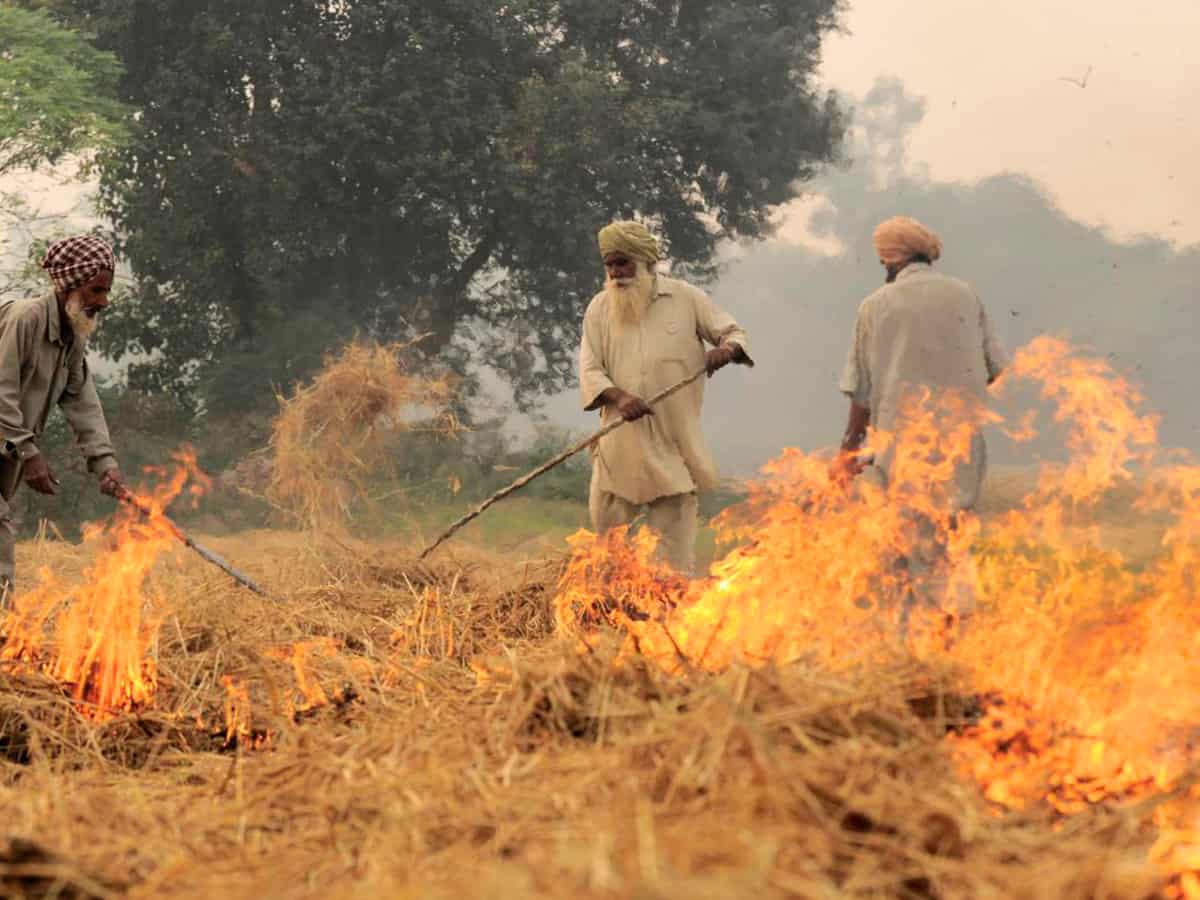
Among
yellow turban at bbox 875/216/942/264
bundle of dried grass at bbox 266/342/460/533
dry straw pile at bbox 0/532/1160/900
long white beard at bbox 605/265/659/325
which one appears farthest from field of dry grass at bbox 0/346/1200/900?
bundle of dried grass at bbox 266/342/460/533

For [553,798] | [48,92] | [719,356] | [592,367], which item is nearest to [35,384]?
[592,367]

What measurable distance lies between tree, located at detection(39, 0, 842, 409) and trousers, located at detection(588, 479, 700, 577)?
12.9m

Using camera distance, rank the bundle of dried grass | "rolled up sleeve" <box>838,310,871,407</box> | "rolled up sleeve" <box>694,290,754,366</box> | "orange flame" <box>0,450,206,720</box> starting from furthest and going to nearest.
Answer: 1. the bundle of dried grass
2. "rolled up sleeve" <box>694,290,754,366</box>
3. "rolled up sleeve" <box>838,310,871,407</box>
4. "orange flame" <box>0,450,206,720</box>

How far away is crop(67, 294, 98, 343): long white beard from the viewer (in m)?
6.08

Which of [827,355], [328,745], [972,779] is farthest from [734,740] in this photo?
[827,355]

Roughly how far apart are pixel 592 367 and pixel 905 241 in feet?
6.32

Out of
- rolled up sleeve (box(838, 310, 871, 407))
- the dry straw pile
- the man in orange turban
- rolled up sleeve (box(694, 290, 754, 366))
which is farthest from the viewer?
rolled up sleeve (box(694, 290, 754, 366))

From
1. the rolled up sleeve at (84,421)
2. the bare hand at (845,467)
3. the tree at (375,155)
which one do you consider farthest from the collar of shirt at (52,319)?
the tree at (375,155)

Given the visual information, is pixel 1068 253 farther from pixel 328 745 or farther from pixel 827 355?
pixel 328 745

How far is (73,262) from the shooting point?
606cm

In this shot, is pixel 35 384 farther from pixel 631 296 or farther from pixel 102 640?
pixel 631 296

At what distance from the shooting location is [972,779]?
3.03 m

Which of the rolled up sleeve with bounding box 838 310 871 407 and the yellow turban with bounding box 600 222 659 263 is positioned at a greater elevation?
the yellow turban with bounding box 600 222 659 263

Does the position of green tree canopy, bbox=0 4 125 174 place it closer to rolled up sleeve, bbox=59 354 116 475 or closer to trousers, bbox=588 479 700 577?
rolled up sleeve, bbox=59 354 116 475
